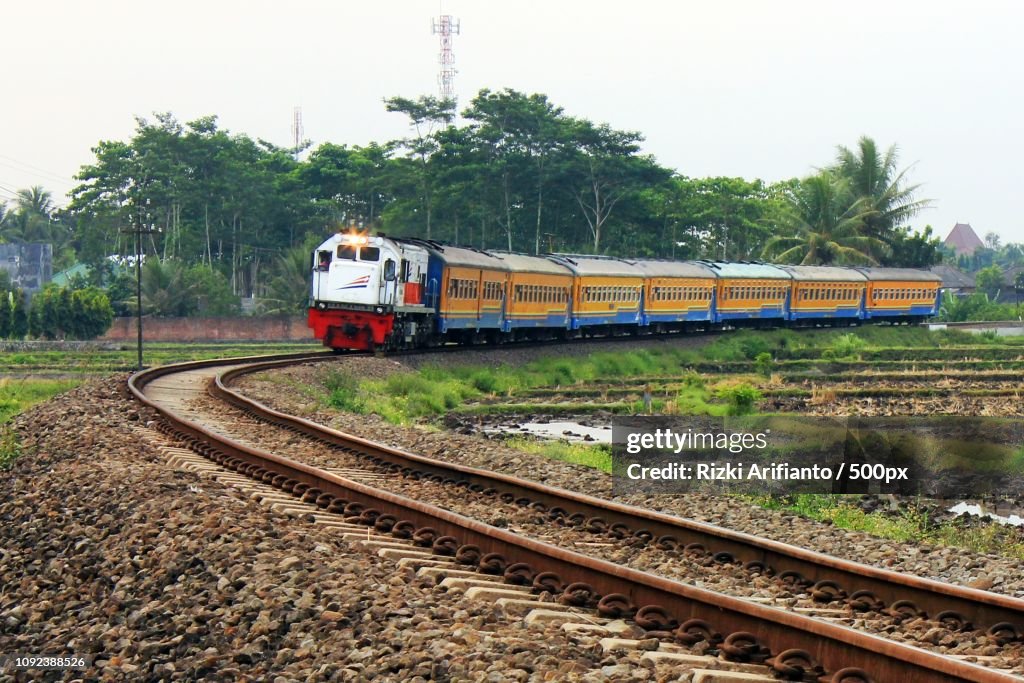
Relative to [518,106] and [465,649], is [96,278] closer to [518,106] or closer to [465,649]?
[518,106]

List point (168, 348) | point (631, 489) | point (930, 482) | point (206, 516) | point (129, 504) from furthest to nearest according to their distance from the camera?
point (168, 348) → point (930, 482) → point (631, 489) → point (129, 504) → point (206, 516)

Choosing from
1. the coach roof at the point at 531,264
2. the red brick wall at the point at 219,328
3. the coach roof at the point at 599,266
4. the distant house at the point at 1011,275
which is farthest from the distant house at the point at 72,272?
the distant house at the point at 1011,275

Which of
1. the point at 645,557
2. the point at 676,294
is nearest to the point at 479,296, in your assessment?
the point at 676,294

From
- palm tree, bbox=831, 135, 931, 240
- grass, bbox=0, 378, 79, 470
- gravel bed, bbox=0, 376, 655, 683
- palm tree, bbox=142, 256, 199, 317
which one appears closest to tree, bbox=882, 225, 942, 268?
palm tree, bbox=831, 135, 931, 240

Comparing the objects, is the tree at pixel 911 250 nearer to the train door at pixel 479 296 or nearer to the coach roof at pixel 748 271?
the coach roof at pixel 748 271

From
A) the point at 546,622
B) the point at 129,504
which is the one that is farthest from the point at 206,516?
the point at 546,622

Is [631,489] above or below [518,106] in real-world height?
below

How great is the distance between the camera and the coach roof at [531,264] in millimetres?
33375

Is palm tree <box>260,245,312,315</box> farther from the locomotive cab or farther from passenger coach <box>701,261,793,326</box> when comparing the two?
the locomotive cab

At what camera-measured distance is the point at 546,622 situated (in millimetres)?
5840

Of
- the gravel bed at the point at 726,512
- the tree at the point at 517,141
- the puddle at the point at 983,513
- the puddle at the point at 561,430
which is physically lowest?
the puddle at the point at 561,430

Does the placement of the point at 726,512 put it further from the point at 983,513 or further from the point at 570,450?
the point at 570,450

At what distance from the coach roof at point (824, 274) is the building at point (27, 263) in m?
37.0

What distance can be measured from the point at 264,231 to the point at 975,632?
217 feet
